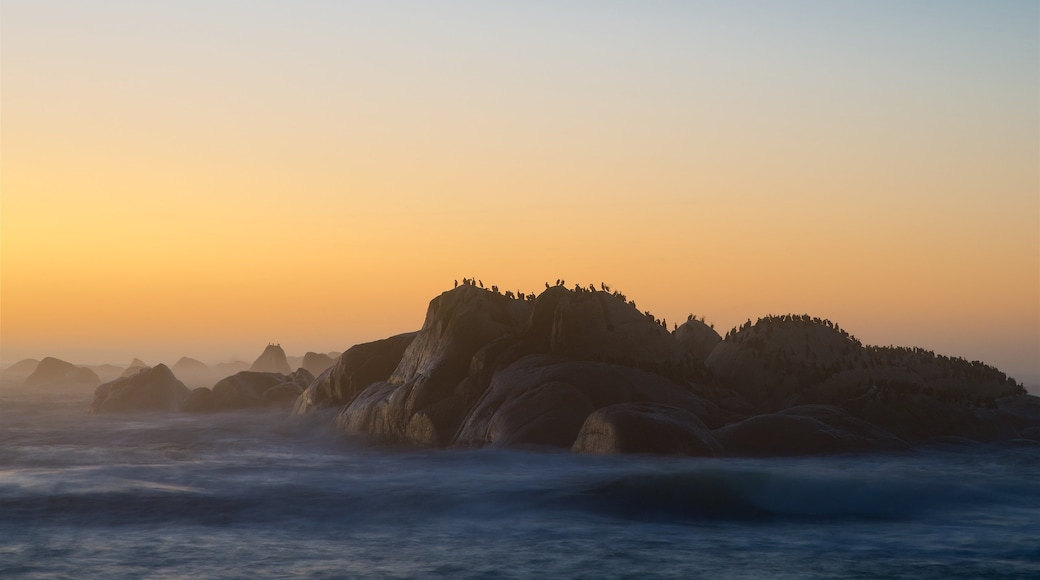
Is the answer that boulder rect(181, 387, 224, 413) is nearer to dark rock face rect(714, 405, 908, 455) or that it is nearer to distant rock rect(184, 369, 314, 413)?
distant rock rect(184, 369, 314, 413)

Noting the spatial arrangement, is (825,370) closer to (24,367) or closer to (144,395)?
(144,395)

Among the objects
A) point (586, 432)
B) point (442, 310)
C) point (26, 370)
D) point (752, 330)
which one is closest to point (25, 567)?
point (586, 432)

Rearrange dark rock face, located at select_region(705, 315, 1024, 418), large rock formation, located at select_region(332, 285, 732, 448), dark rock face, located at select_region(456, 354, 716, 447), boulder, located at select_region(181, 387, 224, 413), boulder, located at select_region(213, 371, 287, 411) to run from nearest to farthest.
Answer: dark rock face, located at select_region(456, 354, 716, 447) → large rock formation, located at select_region(332, 285, 732, 448) → dark rock face, located at select_region(705, 315, 1024, 418) → boulder, located at select_region(213, 371, 287, 411) → boulder, located at select_region(181, 387, 224, 413)

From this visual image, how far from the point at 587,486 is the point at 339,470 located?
9.06 meters

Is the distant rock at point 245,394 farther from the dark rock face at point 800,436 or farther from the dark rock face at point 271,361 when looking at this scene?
the dark rock face at point 271,361

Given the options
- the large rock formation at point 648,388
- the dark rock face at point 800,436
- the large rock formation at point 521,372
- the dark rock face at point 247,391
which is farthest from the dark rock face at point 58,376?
the dark rock face at point 800,436

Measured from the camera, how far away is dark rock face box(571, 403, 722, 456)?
27.4 m

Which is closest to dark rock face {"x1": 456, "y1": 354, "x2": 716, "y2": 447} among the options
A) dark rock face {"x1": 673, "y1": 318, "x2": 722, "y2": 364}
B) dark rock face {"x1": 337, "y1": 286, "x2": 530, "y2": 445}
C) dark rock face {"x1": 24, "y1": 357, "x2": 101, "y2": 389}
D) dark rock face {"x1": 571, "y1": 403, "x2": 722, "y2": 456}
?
dark rock face {"x1": 337, "y1": 286, "x2": 530, "y2": 445}

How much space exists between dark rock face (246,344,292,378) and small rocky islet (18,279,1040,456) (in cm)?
7886

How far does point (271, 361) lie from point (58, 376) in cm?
2437

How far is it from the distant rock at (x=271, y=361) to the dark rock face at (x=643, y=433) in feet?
317

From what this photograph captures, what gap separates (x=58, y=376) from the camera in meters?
107

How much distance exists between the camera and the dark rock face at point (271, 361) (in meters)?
122

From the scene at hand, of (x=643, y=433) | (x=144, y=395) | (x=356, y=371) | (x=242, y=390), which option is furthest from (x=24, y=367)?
(x=643, y=433)
